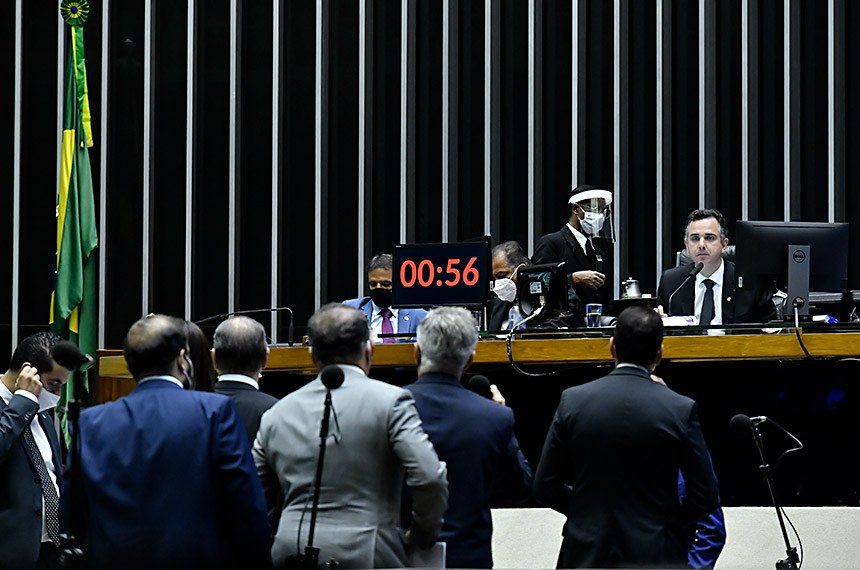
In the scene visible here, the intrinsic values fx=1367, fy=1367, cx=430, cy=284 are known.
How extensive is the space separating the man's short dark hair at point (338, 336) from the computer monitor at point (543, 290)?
5.99 feet

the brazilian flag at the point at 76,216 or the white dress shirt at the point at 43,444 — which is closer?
the white dress shirt at the point at 43,444

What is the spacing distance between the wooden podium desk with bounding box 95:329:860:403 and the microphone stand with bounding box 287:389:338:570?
1.65 m

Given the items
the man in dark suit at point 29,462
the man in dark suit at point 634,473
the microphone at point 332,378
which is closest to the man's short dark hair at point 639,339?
the man in dark suit at point 634,473

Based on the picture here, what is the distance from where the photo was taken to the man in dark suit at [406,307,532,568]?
358 centimetres

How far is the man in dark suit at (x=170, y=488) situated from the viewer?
3.19 metres

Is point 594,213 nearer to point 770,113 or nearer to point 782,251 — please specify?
point 782,251

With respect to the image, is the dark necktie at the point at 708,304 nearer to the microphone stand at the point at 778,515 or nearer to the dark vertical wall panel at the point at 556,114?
the microphone stand at the point at 778,515

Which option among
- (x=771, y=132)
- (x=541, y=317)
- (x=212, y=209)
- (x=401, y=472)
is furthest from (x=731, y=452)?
(x=212, y=209)

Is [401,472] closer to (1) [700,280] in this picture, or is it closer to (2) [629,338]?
(2) [629,338]

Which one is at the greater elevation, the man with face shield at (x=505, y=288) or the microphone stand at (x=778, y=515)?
the man with face shield at (x=505, y=288)

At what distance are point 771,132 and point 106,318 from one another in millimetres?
4281

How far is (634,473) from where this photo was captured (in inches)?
144

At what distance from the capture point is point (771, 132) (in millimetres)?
8359

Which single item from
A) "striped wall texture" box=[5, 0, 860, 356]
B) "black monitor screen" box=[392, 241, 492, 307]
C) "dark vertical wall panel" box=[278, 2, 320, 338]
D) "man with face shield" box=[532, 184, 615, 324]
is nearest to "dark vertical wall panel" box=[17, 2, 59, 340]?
"striped wall texture" box=[5, 0, 860, 356]
